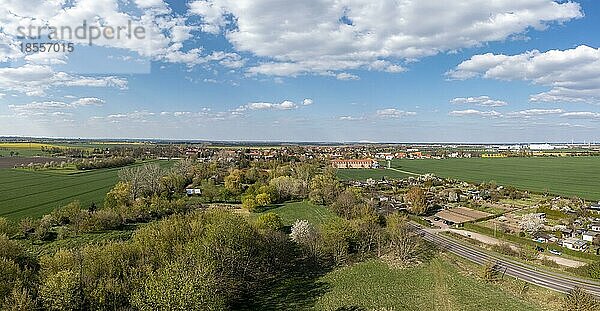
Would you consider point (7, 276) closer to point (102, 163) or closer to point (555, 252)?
point (555, 252)

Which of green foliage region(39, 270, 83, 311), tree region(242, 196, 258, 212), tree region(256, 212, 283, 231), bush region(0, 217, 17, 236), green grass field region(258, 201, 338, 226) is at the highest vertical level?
green foliage region(39, 270, 83, 311)

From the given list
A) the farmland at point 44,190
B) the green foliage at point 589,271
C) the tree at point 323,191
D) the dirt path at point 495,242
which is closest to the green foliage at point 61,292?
the farmland at point 44,190

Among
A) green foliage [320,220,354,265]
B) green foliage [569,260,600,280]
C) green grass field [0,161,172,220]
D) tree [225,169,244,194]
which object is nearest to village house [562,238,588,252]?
green foliage [569,260,600,280]

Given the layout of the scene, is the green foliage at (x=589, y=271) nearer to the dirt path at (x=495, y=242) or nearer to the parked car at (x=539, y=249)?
the dirt path at (x=495, y=242)

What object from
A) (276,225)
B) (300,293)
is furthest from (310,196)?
(300,293)

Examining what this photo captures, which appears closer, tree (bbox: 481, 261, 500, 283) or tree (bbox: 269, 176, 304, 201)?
tree (bbox: 481, 261, 500, 283)

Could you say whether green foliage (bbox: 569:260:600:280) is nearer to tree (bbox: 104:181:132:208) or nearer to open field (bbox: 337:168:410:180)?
tree (bbox: 104:181:132:208)

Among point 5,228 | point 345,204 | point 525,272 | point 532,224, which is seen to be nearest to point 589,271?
point 525,272
